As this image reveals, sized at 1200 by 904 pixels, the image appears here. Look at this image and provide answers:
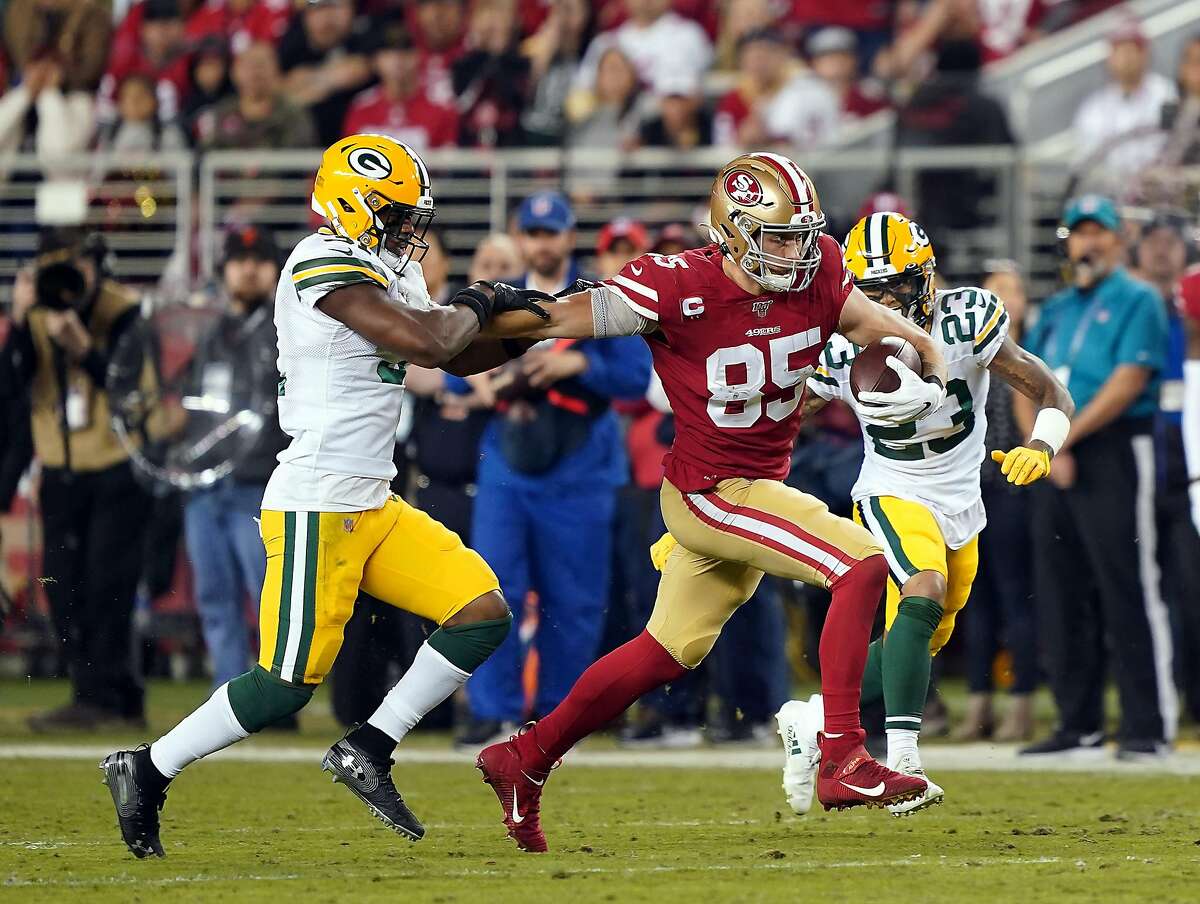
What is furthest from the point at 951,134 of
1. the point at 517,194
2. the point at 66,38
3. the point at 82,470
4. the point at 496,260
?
the point at 66,38

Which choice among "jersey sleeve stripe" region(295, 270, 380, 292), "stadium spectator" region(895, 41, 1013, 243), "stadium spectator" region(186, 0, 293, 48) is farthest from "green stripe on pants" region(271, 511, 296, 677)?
"stadium spectator" region(186, 0, 293, 48)

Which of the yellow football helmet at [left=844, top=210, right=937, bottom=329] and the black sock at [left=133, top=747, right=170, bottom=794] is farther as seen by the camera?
the yellow football helmet at [left=844, top=210, right=937, bottom=329]

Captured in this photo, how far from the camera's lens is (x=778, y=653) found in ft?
33.1

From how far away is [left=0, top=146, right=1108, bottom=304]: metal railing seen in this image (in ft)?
41.6

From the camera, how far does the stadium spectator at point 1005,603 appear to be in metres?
10.2

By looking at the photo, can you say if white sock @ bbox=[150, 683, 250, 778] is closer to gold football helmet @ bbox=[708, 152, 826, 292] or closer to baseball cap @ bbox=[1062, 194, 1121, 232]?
gold football helmet @ bbox=[708, 152, 826, 292]

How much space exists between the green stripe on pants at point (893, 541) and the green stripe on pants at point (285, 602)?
215 centimetres

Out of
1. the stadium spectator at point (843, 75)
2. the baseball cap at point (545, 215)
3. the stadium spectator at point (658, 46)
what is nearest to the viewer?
the baseball cap at point (545, 215)

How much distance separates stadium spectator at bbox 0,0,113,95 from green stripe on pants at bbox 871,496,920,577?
8.42 metres

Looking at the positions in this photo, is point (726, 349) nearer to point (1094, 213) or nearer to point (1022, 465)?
point (1022, 465)

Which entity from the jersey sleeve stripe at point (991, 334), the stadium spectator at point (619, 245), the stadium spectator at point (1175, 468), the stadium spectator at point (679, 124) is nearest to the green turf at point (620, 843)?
the jersey sleeve stripe at point (991, 334)

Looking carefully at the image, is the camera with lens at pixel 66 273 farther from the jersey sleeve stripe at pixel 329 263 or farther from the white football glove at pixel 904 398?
the white football glove at pixel 904 398

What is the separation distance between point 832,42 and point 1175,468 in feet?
16.8

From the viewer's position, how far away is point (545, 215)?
975 centimetres
